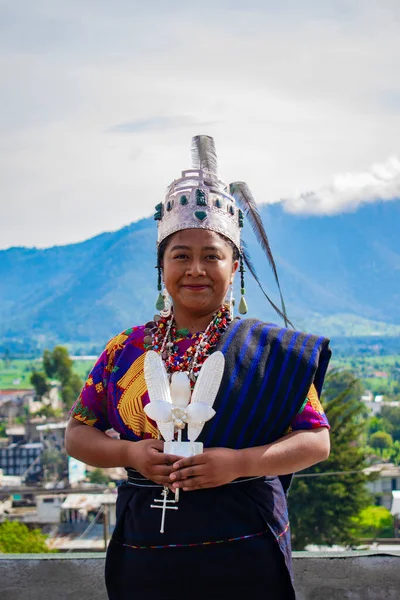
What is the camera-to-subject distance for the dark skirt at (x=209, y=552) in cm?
206

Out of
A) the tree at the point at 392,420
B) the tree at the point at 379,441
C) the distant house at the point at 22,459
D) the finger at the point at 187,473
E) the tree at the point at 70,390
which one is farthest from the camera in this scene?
the tree at the point at 392,420

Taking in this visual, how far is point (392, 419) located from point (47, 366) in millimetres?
29567

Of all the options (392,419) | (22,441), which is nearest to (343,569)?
(22,441)

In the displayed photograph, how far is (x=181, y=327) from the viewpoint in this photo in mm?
2303

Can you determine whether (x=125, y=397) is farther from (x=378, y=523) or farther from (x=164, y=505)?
(x=378, y=523)

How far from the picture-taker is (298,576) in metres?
2.95

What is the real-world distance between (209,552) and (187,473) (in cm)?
23

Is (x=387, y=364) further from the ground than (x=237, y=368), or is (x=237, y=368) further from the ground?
(x=387, y=364)

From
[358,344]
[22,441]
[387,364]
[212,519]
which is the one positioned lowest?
[212,519]

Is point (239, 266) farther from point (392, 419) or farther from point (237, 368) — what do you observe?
point (392, 419)

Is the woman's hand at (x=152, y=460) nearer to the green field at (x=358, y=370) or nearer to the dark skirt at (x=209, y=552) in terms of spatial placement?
the dark skirt at (x=209, y=552)

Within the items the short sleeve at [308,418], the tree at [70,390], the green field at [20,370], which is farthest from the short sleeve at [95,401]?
the green field at [20,370]

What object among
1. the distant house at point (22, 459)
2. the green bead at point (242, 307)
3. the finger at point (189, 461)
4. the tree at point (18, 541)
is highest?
the distant house at point (22, 459)

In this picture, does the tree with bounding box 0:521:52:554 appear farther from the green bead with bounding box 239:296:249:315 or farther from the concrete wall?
the green bead with bounding box 239:296:249:315
